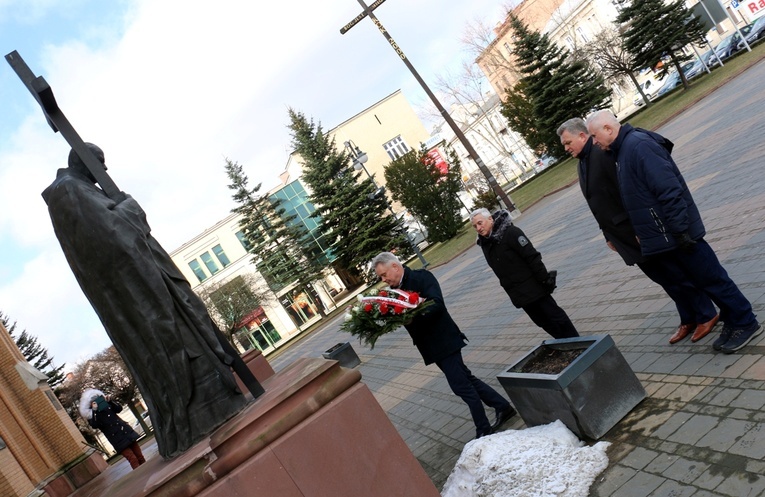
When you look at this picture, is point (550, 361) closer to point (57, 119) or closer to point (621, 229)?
point (621, 229)

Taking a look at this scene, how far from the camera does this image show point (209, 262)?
5662 centimetres

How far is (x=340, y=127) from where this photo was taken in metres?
64.9

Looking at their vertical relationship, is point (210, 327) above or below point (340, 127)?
below

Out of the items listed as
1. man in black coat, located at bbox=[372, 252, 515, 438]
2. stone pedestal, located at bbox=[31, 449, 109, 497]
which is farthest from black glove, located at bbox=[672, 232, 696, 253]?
stone pedestal, located at bbox=[31, 449, 109, 497]

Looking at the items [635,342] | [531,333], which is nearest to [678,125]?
[531,333]

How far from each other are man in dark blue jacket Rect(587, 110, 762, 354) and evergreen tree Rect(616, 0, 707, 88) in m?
33.4

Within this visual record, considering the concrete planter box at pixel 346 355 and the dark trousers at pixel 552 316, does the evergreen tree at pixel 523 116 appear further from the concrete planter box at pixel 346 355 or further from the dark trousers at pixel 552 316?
the dark trousers at pixel 552 316

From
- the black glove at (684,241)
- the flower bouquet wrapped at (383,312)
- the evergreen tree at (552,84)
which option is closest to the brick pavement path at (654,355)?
the black glove at (684,241)

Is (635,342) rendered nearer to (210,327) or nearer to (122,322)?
(210,327)

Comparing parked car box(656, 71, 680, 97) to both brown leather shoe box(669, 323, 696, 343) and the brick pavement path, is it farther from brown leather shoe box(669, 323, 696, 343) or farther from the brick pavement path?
brown leather shoe box(669, 323, 696, 343)

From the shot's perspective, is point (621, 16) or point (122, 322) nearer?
point (122, 322)

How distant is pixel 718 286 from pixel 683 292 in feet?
1.70

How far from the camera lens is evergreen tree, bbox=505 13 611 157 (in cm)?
3419

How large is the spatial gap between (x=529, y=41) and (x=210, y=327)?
34.6m
